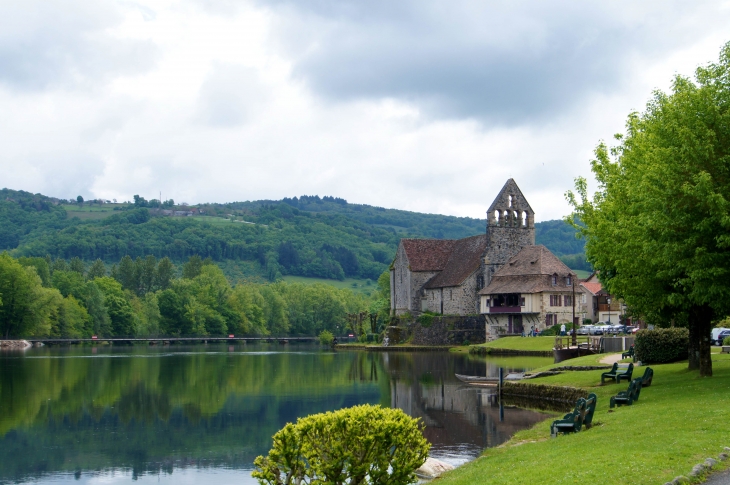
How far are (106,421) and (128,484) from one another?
11.7 m

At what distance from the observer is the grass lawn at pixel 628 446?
14.2 meters

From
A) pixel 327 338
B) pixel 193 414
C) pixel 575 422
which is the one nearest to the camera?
pixel 575 422

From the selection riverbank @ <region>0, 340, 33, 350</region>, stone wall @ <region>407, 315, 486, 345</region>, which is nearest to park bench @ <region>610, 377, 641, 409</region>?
stone wall @ <region>407, 315, 486, 345</region>

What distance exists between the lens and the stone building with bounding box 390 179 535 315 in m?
91.0

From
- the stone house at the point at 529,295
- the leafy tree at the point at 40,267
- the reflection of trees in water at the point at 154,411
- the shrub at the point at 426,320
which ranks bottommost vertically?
the reflection of trees in water at the point at 154,411

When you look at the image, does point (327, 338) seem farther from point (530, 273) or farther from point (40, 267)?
point (40, 267)

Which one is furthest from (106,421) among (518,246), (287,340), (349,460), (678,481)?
(287,340)

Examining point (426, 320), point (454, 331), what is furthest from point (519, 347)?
point (426, 320)

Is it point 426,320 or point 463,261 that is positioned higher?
point 463,261

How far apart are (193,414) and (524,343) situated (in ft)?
149

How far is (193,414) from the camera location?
34656mm

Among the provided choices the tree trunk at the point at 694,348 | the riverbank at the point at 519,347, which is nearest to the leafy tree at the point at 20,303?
the riverbank at the point at 519,347

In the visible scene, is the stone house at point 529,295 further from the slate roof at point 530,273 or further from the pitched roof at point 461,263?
the pitched roof at point 461,263

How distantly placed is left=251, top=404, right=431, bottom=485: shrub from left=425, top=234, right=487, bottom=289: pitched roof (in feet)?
251
